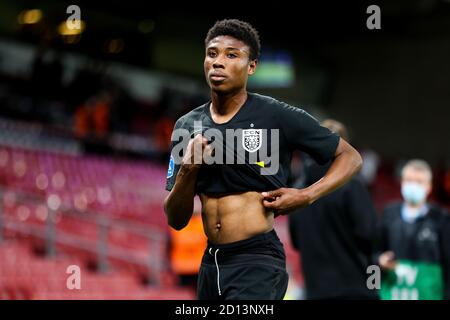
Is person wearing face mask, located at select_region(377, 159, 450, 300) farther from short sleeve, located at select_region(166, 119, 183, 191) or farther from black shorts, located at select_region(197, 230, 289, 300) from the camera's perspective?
short sleeve, located at select_region(166, 119, 183, 191)

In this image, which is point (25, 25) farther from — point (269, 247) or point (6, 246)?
point (269, 247)

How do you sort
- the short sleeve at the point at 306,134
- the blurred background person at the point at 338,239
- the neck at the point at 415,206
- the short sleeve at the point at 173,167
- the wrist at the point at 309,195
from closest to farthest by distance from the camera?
1. the wrist at the point at 309,195
2. the short sleeve at the point at 306,134
3. the short sleeve at the point at 173,167
4. the blurred background person at the point at 338,239
5. the neck at the point at 415,206

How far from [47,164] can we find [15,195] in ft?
10.6

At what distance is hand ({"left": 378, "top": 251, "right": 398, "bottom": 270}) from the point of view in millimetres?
5840

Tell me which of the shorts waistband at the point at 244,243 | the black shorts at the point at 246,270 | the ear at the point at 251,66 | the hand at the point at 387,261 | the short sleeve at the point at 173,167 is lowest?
the black shorts at the point at 246,270

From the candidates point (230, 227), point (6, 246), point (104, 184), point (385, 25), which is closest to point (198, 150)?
point (230, 227)

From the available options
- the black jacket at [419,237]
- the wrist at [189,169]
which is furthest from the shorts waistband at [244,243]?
the black jacket at [419,237]

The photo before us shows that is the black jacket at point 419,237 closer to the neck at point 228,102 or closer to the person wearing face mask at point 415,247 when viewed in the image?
the person wearing face mask at point 415,247

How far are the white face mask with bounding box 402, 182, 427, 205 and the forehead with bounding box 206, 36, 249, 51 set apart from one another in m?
2.89

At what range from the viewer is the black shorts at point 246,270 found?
3.46 metres

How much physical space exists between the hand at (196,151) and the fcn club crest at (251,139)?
215 millimetres

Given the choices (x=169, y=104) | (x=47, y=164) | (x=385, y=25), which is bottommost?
(x=47, y=164)

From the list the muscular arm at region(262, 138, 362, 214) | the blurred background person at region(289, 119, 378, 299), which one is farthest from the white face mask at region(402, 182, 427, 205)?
the muscular arm at region(262, 138, 362, 214)

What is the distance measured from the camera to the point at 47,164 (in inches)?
511
